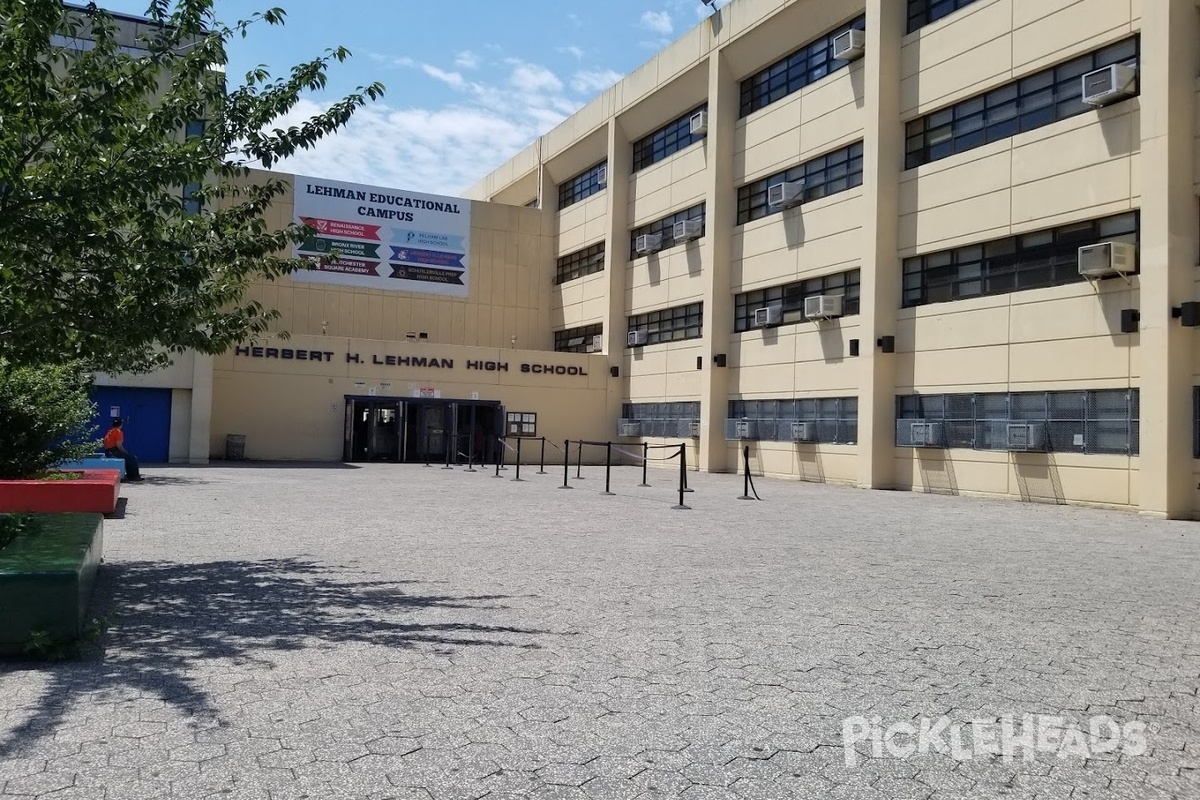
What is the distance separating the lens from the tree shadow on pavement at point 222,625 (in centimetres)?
500

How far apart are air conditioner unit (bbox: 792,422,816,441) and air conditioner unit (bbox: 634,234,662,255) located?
1016 cm

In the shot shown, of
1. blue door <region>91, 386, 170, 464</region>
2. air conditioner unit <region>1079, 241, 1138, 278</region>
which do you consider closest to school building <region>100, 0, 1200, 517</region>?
air conditioner unit <region>1079, 241, 1138, 278</region>

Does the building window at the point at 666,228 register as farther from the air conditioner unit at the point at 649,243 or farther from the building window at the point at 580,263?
the building window at the point at 580,263

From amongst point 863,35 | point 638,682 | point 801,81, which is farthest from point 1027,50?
point 638,682

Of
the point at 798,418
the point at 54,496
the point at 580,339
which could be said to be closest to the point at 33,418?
the point at 54,496

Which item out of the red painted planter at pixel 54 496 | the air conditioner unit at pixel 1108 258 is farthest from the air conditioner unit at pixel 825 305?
the red painted planter at pixel 54 496

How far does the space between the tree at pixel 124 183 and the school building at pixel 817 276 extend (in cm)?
866

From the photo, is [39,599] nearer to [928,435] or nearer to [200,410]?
[928,435]

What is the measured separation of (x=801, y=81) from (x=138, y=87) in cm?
2351

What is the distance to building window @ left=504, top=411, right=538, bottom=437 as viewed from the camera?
117ft

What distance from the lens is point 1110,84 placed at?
18.1m

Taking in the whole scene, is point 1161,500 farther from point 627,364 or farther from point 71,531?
point 627,364

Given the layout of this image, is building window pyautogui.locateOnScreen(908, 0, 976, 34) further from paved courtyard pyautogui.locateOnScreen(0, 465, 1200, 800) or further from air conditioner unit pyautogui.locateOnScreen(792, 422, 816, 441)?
paved courtyard pyautogui.locateOnScreen(0, 465, 1200, 800)

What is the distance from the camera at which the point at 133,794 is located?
3.63 m
